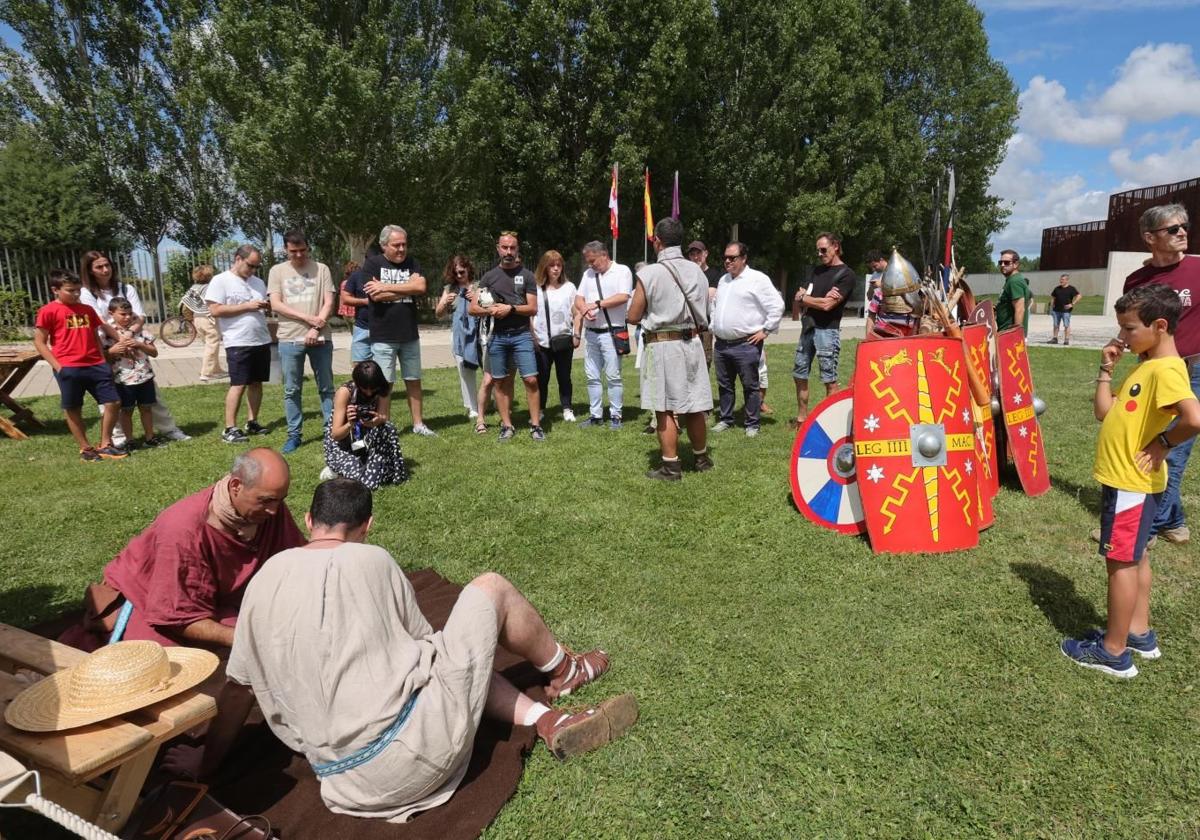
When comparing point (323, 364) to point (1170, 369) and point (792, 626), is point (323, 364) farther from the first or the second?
point (1170, 369)

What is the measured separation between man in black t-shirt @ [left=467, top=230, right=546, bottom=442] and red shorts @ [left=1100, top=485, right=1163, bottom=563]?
16.7ft

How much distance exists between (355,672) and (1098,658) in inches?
121

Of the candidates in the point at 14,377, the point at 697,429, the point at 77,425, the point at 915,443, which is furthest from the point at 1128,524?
the point at 14,377

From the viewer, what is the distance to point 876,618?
3.60m

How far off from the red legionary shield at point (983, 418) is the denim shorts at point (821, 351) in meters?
2.25

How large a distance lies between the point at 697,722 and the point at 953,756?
0.93m

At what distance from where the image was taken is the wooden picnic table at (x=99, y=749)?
1.85 meters

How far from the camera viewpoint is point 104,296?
23.7 feet

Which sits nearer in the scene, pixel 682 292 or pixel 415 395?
pixel 682 292

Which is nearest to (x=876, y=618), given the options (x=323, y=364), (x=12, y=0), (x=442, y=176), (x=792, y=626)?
(x=792, y=626)

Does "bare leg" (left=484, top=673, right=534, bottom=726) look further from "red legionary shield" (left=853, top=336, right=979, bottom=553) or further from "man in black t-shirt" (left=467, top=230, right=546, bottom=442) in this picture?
"man in black t-shirt" (left=467, top=230, right=546, bottom=442)

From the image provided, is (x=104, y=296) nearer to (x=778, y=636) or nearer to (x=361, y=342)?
(x=361, y=342)

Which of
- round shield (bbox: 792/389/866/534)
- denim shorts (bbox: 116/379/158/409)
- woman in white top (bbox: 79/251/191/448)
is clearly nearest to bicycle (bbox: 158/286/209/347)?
woman in white top (bbox: 79/251/191/448)

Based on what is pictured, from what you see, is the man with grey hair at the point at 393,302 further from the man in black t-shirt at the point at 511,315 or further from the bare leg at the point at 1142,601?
the bare leg at the point at 1142,601
